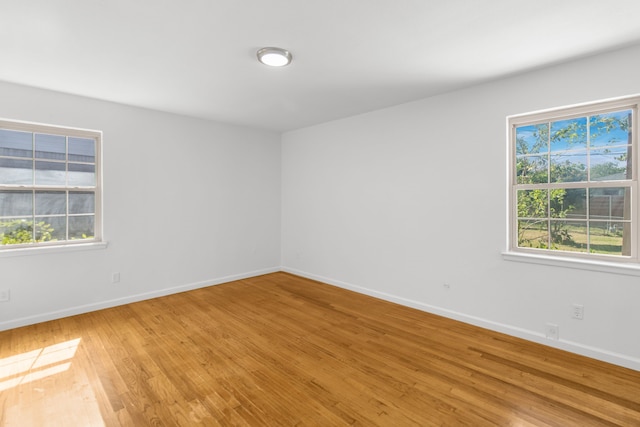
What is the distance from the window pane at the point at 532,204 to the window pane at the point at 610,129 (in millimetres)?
605

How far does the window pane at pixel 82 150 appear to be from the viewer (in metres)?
3.78

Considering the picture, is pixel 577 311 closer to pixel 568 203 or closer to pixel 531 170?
pixel 568 203

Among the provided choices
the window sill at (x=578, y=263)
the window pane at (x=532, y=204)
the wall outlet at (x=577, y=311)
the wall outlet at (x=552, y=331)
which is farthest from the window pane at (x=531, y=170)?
the wall outlet at (x=552, y=331)

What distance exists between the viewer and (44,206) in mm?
3605

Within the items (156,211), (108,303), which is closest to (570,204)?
(156,211)

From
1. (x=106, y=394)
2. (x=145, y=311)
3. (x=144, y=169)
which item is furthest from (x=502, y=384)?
(x=144, y=169)

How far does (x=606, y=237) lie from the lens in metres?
2.77

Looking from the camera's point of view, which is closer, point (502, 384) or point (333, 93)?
point (502, 384)

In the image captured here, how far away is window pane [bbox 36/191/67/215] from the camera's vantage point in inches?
141

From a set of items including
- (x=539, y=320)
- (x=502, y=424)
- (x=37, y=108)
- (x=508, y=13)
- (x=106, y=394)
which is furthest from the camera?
(x=37, y=108)

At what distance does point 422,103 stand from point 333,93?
113 cm

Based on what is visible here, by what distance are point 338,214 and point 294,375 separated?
9.28 feet

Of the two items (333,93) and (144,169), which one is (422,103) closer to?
(333,93)

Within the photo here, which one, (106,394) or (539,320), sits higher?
(539,320)
